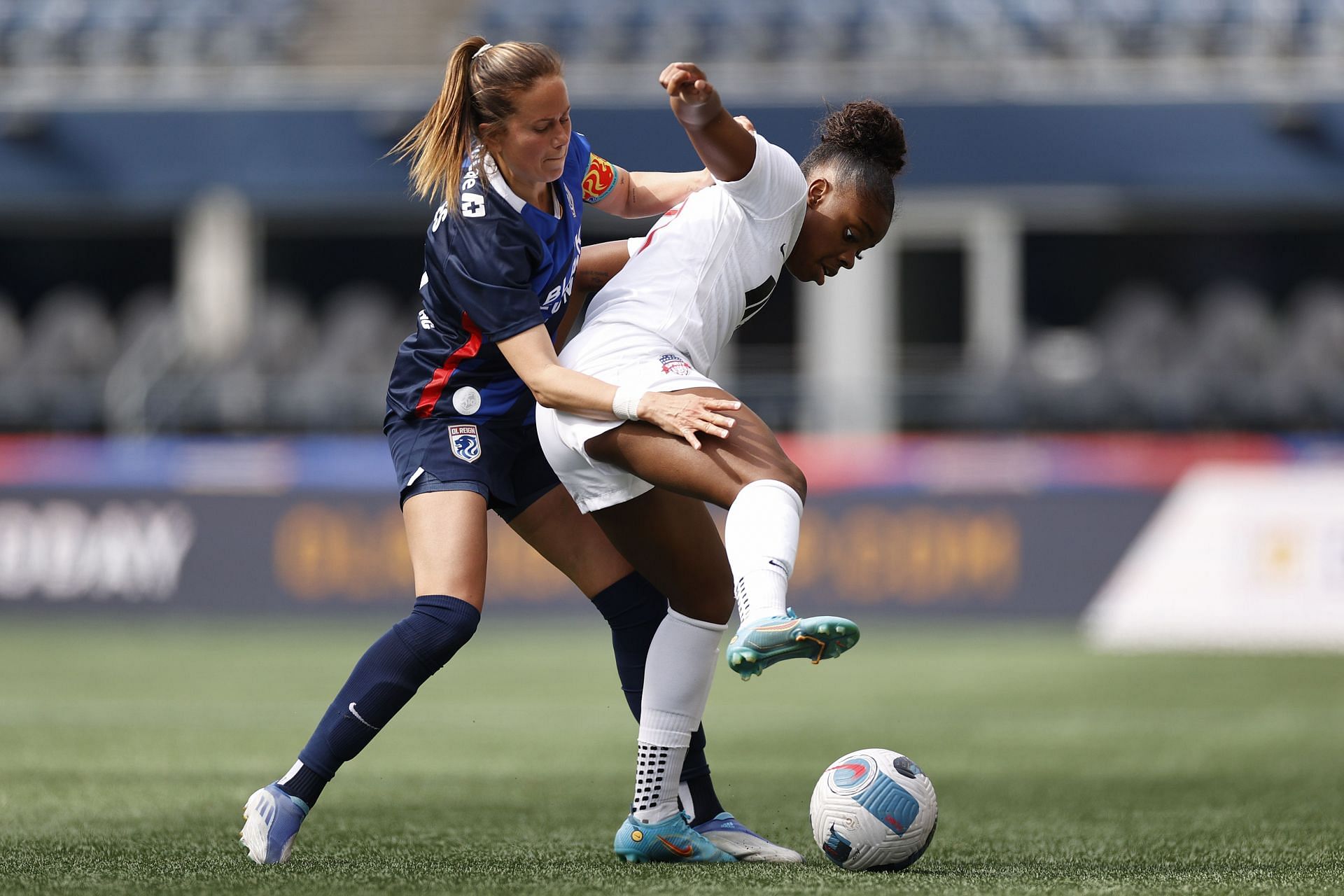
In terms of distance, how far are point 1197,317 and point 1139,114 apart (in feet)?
6.27

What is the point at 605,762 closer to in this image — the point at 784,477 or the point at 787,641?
the point at 784,477

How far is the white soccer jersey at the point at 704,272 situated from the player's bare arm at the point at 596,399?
146mm

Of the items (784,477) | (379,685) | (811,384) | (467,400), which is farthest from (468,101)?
(811,384)

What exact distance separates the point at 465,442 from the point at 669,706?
0.80 m

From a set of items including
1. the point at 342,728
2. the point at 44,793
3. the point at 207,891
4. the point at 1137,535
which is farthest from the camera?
the point at 1137,535

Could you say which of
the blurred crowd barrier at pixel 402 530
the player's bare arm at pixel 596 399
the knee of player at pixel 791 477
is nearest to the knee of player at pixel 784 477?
the knee of player at pixel 791 477

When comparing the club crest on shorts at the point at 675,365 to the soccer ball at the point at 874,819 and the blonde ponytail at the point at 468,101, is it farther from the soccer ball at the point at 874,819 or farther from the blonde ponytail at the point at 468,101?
the soccer ball at the point at 874,819

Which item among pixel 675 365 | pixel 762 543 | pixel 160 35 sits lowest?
pixel 762 543

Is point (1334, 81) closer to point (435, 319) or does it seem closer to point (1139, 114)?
point (1139, 114)

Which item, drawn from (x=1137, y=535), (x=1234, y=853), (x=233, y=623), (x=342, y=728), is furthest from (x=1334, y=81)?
(x=342, y=728)

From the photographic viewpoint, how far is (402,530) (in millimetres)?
12711

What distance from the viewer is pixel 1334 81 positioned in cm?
1619

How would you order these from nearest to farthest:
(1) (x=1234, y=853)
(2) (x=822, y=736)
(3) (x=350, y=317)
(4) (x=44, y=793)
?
(1) (x=1234, y=853), (4) (x=44, y=793), (2) (x=822, y=736), (3) (x=350, y=317)

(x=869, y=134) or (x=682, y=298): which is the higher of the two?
(x=869, y=134)
